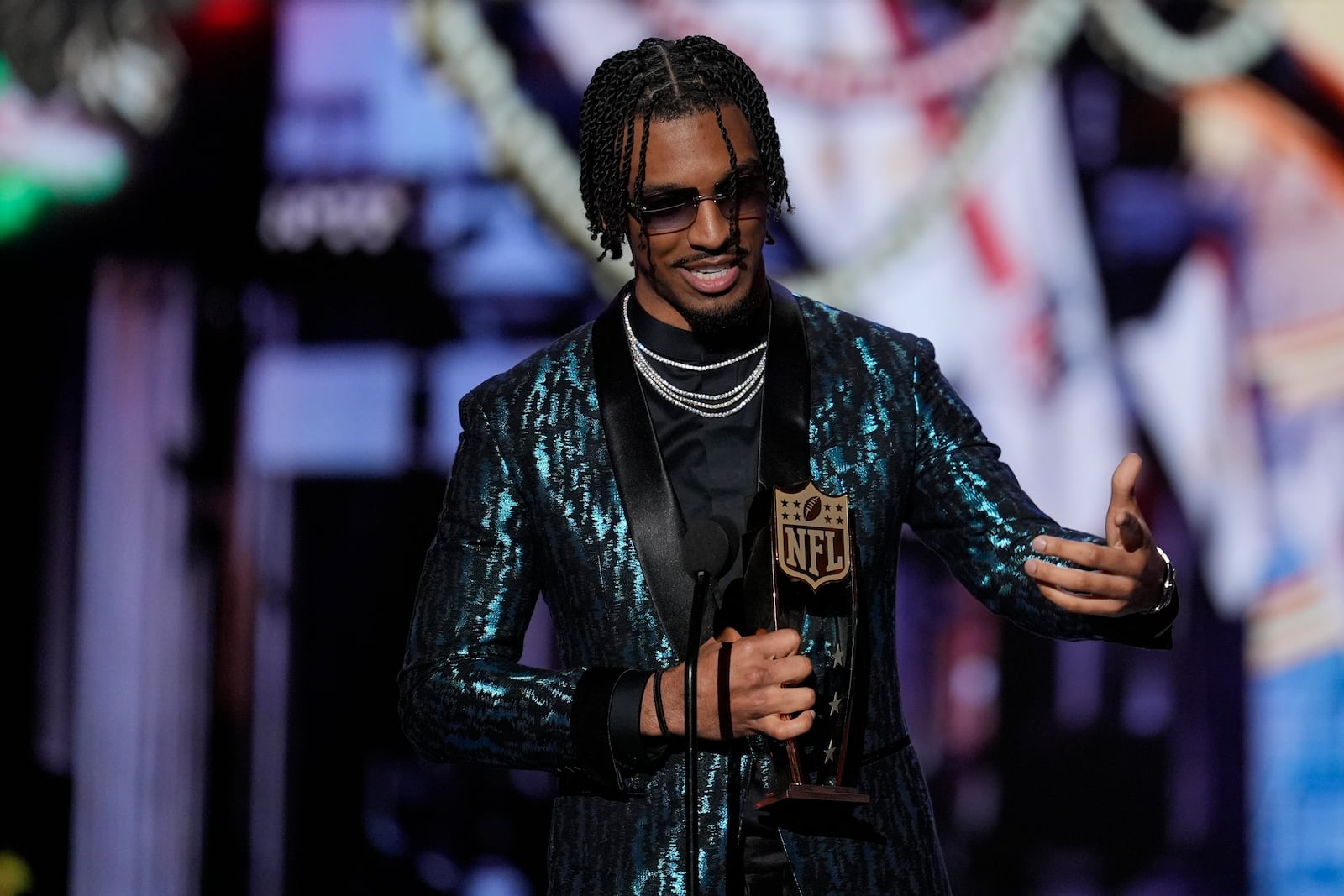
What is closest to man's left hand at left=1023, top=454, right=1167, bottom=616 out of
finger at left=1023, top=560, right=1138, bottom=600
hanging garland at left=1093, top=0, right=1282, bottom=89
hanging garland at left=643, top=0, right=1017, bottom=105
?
finger at left=1023, top=560, right=1138, bottom=600

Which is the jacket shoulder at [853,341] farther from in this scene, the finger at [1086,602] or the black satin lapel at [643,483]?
the finger at [1086,602]

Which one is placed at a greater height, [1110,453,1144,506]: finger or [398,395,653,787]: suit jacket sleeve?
[1110,453,1144,506]: finger

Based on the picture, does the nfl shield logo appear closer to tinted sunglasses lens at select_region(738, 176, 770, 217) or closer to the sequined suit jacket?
the sequined suit jacket

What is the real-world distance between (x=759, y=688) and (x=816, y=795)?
0.14 metres

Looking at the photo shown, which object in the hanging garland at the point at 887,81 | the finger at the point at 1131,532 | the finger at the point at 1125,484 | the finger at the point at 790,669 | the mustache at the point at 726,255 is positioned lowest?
the finger at the point at 790,669

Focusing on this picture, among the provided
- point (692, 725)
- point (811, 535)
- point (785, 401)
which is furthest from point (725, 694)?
point (785, 401)

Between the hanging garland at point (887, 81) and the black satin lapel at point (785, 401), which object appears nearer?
the black satin lapel at point (785, 401)

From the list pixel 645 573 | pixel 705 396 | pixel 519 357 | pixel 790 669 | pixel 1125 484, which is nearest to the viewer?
pixel 790 669

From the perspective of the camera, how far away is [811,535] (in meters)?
1.47

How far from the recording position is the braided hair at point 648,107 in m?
1.67

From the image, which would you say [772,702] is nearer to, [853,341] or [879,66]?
[853,341]

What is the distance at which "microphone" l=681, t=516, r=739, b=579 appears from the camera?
1367 mm

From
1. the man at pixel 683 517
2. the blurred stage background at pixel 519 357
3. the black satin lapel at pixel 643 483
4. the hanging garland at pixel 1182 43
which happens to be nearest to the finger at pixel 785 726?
the man at pixel 683 517

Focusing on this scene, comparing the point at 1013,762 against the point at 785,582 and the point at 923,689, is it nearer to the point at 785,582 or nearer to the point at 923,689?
the point at 923,689
